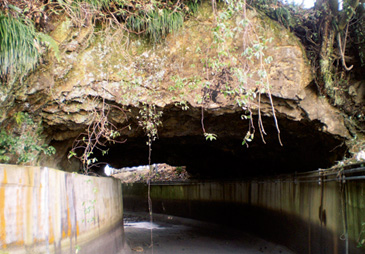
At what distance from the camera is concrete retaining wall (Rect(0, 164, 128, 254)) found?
11.3ft

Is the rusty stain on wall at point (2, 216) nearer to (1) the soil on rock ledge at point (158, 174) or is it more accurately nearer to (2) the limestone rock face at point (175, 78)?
(2) the limestone rock face at point (175, 78)

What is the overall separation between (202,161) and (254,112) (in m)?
7.46

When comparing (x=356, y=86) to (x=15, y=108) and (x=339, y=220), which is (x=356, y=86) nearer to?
(x=339, y=220)

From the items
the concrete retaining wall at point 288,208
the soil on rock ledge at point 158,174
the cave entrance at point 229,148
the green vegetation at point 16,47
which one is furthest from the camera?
the soil on rock ledge at point 158,174

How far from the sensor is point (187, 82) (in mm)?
6316

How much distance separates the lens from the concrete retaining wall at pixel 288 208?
4918mm

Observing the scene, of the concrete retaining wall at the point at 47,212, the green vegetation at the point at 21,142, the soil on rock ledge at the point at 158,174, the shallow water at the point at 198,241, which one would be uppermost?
the green vegetation at the point at 21,142

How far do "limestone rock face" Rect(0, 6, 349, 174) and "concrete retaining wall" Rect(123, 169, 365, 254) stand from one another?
1563 millimetres

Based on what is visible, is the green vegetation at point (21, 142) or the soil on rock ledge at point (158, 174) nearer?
the green vegetation at point (21, 142)

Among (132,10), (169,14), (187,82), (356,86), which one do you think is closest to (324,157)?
(356,86)

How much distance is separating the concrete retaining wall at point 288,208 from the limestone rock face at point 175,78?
1563 mm

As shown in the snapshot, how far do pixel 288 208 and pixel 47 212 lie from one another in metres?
6.01

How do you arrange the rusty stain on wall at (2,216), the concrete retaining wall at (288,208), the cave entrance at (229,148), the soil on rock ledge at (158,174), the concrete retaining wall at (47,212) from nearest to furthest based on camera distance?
the rusty stain on wall at (2,216), the concrete retaining wall at (47,212), the concrete retaining wall at (288,208), the cave entrance at (229,148), the soil on rock ledge at (158,174)

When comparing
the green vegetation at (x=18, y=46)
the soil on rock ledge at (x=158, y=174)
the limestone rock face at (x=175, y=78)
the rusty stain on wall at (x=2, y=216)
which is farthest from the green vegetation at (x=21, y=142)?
the soil on rock ledge at (x=158, y=174)
